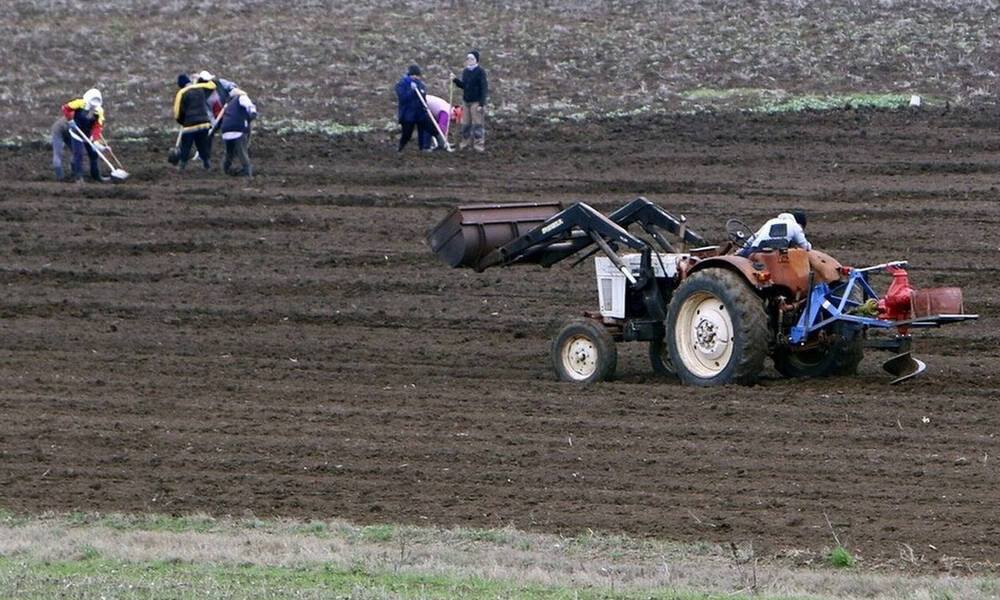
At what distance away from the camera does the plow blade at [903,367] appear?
13820 millimetres

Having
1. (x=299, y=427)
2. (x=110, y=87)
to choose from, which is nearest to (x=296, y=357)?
(x=299, y=427)

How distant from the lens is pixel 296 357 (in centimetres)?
1627

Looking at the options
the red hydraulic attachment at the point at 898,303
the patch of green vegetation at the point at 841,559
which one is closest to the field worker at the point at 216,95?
the red hydraulic attachment at the point at 898,303

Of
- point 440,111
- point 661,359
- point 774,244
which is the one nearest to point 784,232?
point 774,244

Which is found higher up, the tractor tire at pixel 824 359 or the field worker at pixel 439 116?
the field worker at pixel 439 116

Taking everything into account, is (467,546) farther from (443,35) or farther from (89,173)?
(443,35)

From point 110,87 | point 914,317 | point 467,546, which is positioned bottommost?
point 467,546

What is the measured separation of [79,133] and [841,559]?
17069 mm

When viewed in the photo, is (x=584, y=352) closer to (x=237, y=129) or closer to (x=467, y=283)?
(x=467, y=283)

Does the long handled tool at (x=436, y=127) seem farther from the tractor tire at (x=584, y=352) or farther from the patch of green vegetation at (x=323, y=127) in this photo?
the tractor tire at (x=584, y=352)

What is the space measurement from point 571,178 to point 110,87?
11.3 meters

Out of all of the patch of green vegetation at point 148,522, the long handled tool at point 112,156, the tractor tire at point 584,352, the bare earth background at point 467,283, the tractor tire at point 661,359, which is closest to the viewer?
the patch of green vegetation at point 148,522

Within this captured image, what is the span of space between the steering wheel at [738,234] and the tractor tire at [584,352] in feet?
4.29

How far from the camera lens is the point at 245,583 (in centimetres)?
850
